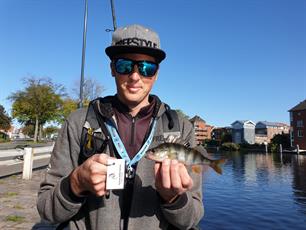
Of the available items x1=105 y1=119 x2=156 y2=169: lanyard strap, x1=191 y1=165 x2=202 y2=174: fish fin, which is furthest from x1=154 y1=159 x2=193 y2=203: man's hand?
x1=191 y1=165 x2=202 y2=174: fish fin

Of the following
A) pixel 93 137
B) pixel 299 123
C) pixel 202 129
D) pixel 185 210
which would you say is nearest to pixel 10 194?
pixel 93 137

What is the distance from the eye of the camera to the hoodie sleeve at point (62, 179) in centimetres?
230

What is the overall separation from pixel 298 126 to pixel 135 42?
317 feet

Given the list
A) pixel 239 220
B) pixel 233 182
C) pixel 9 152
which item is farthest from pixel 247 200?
pixel 9 152

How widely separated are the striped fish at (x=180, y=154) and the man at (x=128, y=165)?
0.09m

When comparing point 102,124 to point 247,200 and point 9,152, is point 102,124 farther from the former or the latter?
point 247,200

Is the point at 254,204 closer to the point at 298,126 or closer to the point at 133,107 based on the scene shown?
the point at 133,107

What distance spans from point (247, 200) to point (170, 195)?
62.7 feet

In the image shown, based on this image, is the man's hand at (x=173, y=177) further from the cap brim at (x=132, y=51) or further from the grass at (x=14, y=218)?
the grass at (x=14, y=218)

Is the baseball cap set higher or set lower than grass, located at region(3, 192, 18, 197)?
higher

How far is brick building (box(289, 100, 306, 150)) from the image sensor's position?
86.8 m

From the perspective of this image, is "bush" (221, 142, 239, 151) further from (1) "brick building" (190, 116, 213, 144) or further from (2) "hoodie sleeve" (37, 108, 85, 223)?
(2) "hoodie sleeve" (37, 108, 85, 223)

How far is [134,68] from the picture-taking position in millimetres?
2713

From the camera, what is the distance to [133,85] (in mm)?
2727
